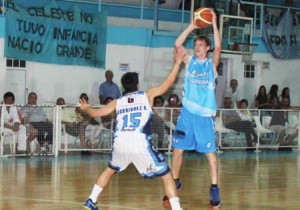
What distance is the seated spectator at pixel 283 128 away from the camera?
79.7ft

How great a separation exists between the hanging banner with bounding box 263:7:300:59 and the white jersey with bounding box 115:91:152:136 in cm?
1856

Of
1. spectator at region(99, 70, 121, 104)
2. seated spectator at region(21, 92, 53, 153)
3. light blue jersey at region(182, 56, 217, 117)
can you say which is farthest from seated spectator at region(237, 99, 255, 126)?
light blue jersey at region(182, 56, 217, 117)

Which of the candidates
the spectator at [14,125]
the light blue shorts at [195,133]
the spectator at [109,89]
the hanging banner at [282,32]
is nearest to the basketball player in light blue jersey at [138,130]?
the light blue shorts at [195,133]

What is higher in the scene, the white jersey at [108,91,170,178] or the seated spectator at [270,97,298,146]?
the white jersey at [108,91,170,178]

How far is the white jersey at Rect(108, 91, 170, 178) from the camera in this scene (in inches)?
405

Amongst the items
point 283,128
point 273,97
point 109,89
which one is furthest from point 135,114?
point 273,97

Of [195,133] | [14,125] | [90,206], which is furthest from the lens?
[14,125]

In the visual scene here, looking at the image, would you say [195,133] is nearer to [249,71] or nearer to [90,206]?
[90,206]

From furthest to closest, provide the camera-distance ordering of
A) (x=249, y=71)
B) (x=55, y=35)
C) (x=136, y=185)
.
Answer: (x=249, y=71), (x=55, y=35), (x=136, y=185)

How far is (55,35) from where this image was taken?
23703 mm

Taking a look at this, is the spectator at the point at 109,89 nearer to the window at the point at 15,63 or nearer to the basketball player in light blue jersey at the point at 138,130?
the window at the point at 15,63

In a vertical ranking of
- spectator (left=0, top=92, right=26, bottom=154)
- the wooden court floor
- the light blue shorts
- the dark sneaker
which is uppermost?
the light blue shorts

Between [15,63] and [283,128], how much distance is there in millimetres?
7895

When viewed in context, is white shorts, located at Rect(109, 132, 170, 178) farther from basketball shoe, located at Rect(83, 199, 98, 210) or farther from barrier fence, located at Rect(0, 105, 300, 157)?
barrier fence, located at Rect(0, 105, 300, 157)
